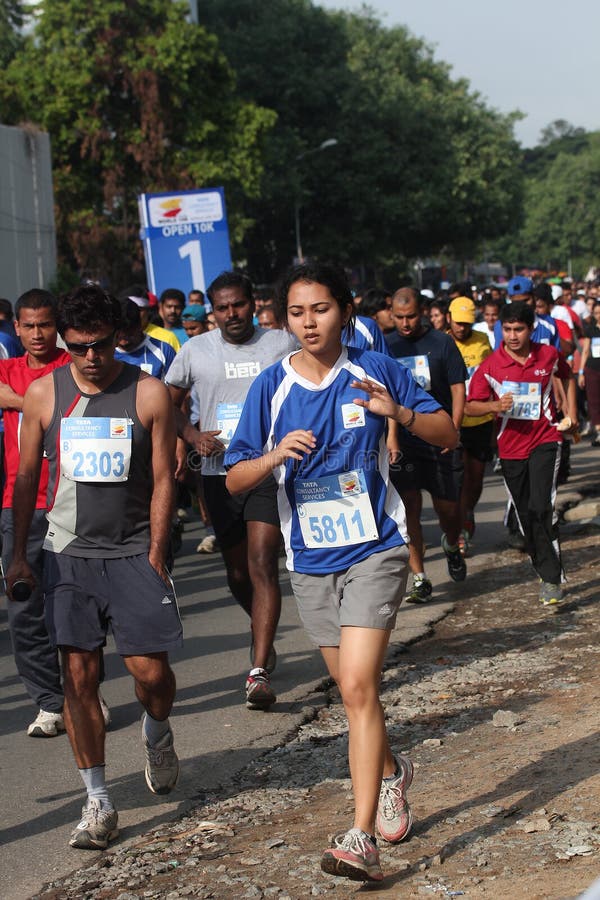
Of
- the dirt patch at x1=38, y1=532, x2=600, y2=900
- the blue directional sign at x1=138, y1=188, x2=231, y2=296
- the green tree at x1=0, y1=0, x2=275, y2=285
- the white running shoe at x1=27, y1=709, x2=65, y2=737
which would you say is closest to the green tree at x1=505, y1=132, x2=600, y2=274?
the green tree at x1=0, y1=0, x2=275, y2=285

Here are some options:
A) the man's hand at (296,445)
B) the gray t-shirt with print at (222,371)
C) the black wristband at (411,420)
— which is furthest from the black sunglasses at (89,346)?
the gray t-shirt with print at (222,371)

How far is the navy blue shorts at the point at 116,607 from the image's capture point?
5.04 metres

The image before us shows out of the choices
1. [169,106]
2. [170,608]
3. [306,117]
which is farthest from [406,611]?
[306,117]

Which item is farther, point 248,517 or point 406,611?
point 406,611

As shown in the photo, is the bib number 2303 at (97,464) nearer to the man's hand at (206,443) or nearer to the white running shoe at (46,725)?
the white running shoe at (46,725)

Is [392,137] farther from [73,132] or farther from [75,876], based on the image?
[75,876]

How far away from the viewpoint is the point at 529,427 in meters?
8.81

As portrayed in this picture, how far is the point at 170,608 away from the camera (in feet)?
16.7

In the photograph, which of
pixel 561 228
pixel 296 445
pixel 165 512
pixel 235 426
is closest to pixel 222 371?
pixel 235 426

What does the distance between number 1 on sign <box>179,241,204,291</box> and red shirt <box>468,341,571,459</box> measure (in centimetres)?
1363

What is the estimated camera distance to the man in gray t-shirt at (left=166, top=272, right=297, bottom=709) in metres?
6.91

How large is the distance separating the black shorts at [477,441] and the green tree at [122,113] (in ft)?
85.7

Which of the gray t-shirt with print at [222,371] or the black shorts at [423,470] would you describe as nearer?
the gray t-shirt with print at [222,371]

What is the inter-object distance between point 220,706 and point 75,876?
221cm
